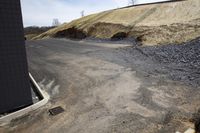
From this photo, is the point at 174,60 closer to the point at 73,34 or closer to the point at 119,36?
the point at 119,36

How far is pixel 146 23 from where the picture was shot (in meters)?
23.9

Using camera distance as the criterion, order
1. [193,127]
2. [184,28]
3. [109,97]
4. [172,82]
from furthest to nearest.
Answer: [184,28] < [172,82] < [109,97] < [193,127]

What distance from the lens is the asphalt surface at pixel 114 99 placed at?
7.26 meters

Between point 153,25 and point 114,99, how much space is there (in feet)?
49.5

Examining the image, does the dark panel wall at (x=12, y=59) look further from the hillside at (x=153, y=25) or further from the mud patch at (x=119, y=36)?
the mud patch at (x=119, y=36)

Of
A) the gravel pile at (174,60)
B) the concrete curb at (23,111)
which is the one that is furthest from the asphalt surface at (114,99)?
the concrete curb at (23,111)

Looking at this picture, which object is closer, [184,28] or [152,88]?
[152,88]

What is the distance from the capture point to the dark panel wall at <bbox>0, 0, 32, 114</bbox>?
8711 millimetres

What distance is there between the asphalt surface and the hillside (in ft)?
14.9

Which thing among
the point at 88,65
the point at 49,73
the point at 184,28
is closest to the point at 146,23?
the point at 184,28

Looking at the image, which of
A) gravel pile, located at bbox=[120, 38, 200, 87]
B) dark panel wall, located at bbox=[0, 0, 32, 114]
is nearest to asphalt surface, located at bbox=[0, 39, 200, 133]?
gravel pile, located at bbox=[120, 38, 200, 87]

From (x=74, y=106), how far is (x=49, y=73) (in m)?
5.43

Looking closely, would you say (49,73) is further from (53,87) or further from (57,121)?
(57,121)

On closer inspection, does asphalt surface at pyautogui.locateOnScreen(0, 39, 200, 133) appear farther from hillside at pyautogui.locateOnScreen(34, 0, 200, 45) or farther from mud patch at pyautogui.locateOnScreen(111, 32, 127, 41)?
mud patch at pyautogui.locateOnScreen(111, 32, 127, 41)
